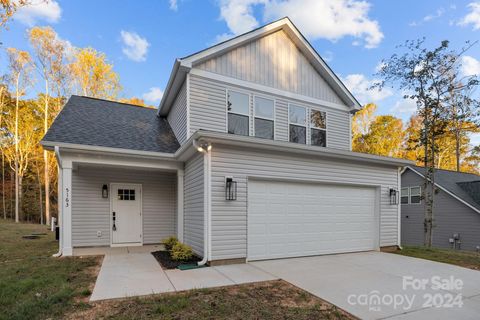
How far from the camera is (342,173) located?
802cm

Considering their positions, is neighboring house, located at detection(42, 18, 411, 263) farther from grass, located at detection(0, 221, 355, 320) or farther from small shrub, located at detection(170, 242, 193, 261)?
grass, located at detection(0, 221, 355, 320)

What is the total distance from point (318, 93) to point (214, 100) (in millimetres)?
4070

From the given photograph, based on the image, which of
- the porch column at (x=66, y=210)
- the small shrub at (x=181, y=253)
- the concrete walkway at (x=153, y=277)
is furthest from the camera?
the porch column at (x=66, y=210)

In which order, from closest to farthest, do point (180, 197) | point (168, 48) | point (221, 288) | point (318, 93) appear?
point (221, 288) → point (180, 197) → point (318, 93) → point (168, 48)

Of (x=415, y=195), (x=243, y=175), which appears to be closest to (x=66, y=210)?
(x=243, y=175)

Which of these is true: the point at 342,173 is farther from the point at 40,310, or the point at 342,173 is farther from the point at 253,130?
the point at 40,310

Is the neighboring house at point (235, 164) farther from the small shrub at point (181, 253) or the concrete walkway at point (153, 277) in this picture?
the concrete walkway at point (153, 277)

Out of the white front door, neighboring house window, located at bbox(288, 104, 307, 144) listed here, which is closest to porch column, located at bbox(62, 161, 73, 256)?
the white front door

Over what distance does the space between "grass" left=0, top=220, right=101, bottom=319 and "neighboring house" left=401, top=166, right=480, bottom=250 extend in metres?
15.2

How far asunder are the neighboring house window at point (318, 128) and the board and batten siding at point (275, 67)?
0.64 meters

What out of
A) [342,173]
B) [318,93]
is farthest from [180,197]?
[318,93]

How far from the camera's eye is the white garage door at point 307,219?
→ 686cm

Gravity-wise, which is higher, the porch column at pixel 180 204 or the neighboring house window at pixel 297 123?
the neighboring house window at pixel 297 123

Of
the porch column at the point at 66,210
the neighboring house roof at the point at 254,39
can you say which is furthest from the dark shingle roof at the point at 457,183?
the porch column at the point at 66,210
